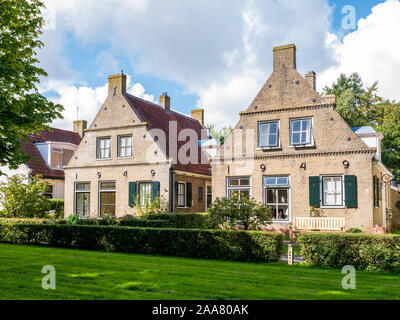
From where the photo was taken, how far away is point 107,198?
25484 mm

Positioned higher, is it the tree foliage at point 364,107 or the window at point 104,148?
the tree foliage at point 364,107

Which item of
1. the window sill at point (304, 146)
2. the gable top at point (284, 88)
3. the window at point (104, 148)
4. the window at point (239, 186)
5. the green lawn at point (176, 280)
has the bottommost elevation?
the green lawn at point (176, 280)

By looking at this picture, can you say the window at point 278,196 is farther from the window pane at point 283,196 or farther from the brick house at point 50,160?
the brick house at point 50,160

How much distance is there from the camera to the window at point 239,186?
21500 mm

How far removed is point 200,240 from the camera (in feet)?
42.4

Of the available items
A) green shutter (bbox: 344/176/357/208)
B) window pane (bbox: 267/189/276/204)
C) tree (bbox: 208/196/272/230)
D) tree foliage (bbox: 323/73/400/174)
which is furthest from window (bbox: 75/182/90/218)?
tree foliage (bbox: 323/73/400/174)

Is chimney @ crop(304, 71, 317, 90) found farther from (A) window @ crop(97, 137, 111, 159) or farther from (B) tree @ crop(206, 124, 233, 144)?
(B) tree @ crop(206, 124, 233, 144)

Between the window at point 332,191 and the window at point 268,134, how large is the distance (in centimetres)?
320

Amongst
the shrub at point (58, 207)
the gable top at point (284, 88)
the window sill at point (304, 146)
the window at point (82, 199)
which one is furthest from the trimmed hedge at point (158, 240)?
the shrub at point (58, 207)

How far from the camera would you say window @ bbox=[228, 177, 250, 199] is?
70.5ft

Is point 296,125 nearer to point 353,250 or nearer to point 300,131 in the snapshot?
point 300,131

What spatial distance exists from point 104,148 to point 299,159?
41.3 ft

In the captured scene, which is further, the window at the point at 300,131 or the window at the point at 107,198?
the window at the point at 107,198
